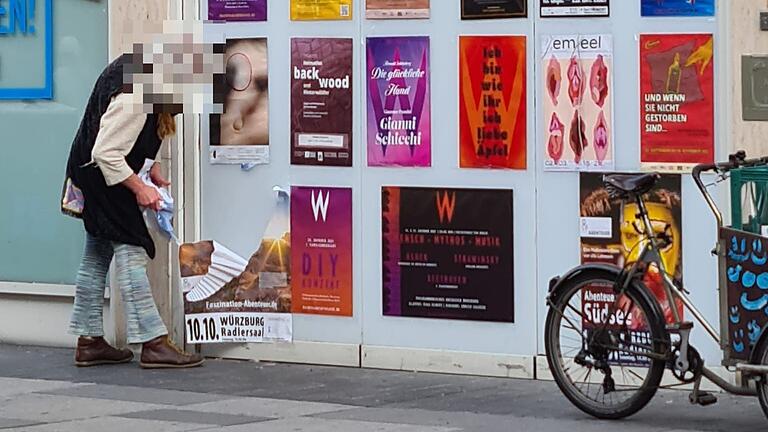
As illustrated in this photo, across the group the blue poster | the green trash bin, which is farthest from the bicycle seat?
the blue poster

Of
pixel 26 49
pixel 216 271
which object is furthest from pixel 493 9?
pixel 26 49

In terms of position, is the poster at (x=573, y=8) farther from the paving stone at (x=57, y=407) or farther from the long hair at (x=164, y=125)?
the paving stone at (x=57, y=407)

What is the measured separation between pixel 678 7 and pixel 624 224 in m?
1.17

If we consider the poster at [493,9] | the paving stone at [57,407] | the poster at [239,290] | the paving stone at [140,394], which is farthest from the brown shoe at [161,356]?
the poster at [493,9]

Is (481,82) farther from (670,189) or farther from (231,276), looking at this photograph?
(231,276)

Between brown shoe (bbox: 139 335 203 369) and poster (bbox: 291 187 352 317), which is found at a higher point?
poster (bbox: 291 187 352 317)

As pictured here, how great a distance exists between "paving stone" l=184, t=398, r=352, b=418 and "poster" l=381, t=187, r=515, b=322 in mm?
1124

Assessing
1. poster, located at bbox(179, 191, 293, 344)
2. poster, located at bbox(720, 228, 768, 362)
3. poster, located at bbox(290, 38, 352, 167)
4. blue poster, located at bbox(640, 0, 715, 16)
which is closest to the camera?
poster, located at bbox(720, 228, 768, 362)

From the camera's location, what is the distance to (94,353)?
9258 mm

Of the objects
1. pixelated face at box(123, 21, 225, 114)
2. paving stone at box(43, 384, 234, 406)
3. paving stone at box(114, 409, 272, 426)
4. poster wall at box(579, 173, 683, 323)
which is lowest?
paving stone at box(114, 409, 272, 426)

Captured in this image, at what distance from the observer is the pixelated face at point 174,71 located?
8891mm

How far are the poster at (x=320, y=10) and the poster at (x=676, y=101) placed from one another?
177cm

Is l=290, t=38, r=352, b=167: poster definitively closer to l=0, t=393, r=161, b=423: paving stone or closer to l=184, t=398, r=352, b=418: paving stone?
l=184, t=398, r=352, b=418: paving stone

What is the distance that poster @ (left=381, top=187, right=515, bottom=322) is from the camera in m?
8.63
